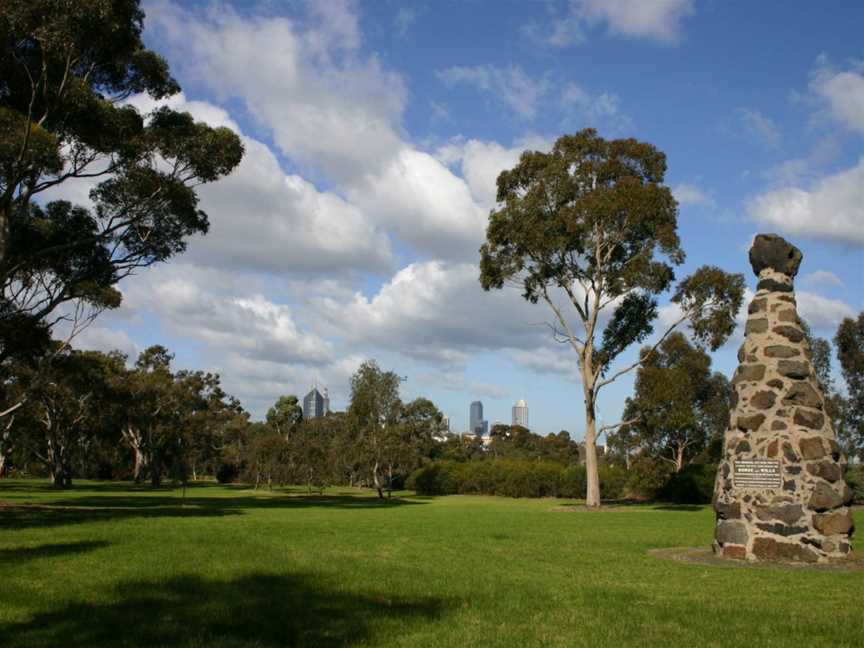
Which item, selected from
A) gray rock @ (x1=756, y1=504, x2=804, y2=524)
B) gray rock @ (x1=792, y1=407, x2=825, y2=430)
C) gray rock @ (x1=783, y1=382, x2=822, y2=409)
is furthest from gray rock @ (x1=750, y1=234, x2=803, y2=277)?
gray rock @ (x1=756, y1=504, x2=804, y2=524)

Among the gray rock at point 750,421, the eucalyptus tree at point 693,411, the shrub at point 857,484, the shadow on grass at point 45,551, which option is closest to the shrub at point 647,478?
the eucalyptus tree at point 693,411

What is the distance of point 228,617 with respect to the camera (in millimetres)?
7707

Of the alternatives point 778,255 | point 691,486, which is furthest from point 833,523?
point 691,486

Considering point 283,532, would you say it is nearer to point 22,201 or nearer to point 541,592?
point 541,592

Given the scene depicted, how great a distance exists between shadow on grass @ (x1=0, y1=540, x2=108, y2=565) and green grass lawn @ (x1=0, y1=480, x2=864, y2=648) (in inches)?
1.4

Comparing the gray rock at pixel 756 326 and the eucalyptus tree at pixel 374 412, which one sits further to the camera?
the eucalyptus tree at pixel 374 412

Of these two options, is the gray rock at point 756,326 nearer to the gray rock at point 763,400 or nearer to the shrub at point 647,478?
the gray rock at point 763,400

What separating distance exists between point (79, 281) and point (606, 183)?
2358 cm

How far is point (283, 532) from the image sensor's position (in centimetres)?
1761

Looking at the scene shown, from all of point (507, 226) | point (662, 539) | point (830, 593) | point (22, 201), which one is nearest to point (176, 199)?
point (22, 201)

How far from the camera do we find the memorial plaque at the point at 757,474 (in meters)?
13.1

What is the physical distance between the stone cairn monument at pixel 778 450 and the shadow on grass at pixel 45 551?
11.5 metres

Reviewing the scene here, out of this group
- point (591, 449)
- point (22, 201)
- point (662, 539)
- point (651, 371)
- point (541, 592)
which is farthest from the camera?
point (651, 371)

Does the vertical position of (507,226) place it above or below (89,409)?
above
